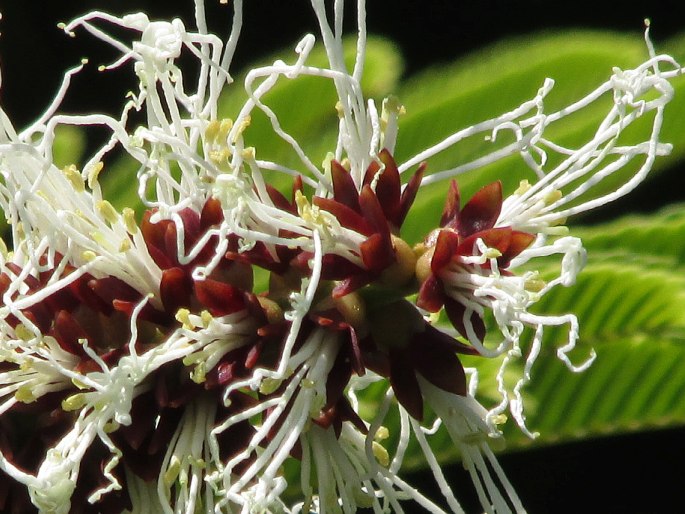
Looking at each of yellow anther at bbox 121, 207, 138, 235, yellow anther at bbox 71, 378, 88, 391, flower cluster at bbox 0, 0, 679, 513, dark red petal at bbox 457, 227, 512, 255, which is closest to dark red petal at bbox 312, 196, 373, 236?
flower cluster at bbox 0, 0, 679, 513

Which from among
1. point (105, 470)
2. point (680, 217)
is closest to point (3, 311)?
point (105, 470)

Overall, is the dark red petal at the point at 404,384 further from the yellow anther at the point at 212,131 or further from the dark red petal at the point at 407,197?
the yellow anther at the point at 212,131

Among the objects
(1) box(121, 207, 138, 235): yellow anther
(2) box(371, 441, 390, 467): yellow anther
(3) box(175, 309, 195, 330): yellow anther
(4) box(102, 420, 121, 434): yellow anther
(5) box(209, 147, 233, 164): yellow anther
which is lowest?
(2) box(371, 441, 390, 467): yellow anther

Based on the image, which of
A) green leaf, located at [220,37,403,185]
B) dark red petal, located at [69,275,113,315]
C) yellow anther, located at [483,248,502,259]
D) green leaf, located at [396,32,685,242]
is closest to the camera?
yellow anther, located at [483,248,502,259]

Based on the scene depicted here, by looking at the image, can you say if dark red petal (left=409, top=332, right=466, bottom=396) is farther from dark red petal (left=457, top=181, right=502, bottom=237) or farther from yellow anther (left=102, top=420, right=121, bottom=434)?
yellow anther (left=102, top=420, right=121, bottom=434)

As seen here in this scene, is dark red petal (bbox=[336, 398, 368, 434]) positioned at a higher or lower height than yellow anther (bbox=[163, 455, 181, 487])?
lower

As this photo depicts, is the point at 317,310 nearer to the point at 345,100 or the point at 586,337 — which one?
the point at 345,100

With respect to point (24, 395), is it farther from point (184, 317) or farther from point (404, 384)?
point (404, 384)

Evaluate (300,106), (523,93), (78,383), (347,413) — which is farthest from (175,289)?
(523,93)
